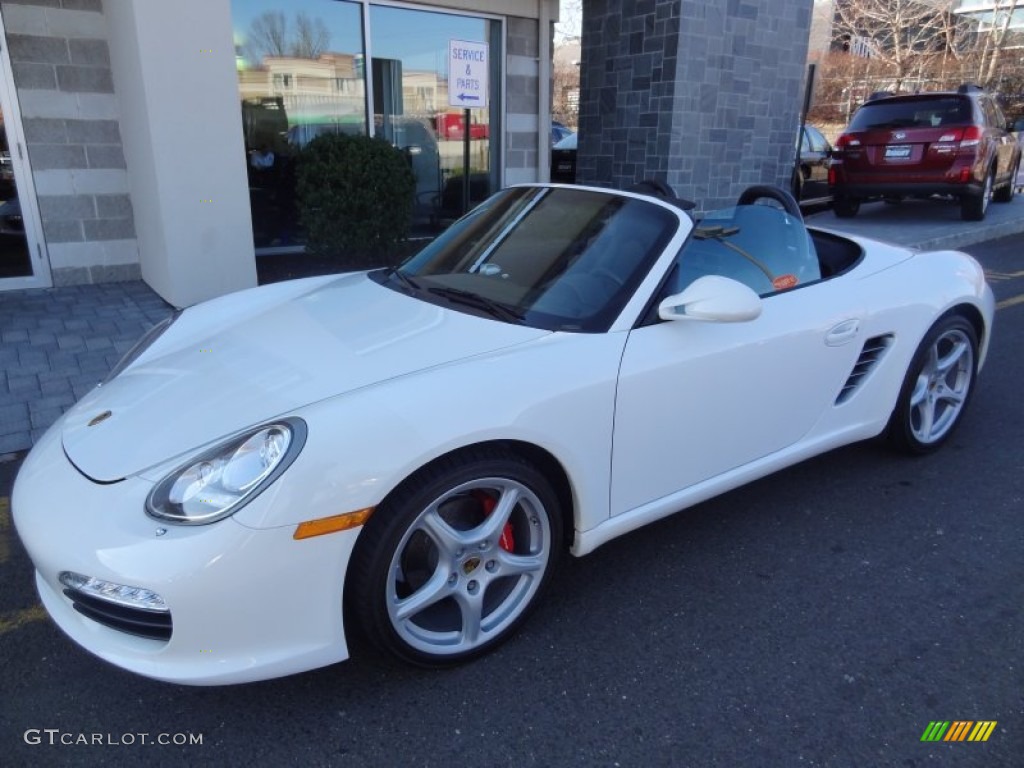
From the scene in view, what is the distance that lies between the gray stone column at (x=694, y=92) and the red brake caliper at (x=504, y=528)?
746 cm

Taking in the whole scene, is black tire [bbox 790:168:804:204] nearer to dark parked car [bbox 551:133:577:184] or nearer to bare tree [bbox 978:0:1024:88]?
dark parked car [bbox 551:133:577:184]

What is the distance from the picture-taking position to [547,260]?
9.04 feet

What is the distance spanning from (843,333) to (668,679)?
157 centimetres

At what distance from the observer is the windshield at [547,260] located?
253 cm

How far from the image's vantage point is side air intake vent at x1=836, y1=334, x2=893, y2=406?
3.09m

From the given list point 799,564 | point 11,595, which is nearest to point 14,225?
point 11,595

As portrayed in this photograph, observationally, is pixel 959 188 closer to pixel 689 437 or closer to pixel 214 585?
pixel 689 437

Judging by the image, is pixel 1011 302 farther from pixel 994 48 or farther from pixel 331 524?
pixel 994 48

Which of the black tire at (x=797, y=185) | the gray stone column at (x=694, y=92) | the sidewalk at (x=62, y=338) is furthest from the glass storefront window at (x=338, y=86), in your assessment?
the black tire at (x=797, y=185)

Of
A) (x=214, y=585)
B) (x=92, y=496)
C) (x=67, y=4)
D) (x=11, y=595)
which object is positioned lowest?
(x=11, y=595)

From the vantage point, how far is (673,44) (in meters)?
9.09

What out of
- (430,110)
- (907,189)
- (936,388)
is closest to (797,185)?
(907,189)

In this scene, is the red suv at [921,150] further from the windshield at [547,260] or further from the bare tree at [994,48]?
the bare tree at [994,48]

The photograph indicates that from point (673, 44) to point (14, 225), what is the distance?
7.34m
